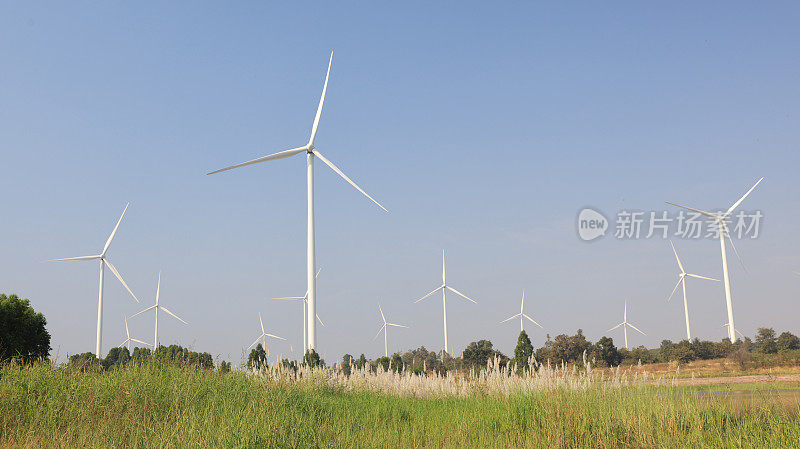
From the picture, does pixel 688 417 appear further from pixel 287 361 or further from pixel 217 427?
pixel 287 361

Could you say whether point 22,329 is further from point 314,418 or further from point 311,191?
point 314,418

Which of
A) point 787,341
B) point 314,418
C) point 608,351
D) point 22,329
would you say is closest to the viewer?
point 314,418

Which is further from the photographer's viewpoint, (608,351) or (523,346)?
(608,351)

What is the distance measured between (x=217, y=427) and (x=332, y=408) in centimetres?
419

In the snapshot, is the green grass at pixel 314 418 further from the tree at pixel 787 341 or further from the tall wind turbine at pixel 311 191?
the tree at pixel 787 341

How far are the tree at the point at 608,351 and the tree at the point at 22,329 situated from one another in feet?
165

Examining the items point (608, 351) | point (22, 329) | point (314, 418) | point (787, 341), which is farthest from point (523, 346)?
point (787, 341)

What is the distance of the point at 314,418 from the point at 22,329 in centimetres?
3152

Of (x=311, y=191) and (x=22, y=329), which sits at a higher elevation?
(x=311, y=191)

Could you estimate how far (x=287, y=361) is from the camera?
64.9 feet

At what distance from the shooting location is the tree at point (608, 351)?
6044cm

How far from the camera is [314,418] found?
12.4 m

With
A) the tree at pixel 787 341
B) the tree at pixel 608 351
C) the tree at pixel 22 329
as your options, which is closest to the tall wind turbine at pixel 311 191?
the tree at pixel 22 329

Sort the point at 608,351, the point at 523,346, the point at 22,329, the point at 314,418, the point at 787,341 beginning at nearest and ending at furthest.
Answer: the point at 314,418
the point at 22,329
the point at 523,346
the point at 608,351
the point at 787,341
